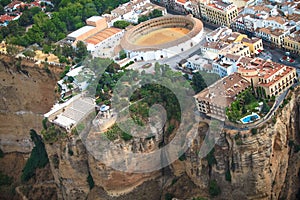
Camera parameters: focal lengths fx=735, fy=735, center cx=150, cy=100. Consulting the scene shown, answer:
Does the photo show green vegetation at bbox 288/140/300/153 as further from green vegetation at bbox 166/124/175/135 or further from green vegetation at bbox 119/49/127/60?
green vegetation at bbox 119/49/127/60

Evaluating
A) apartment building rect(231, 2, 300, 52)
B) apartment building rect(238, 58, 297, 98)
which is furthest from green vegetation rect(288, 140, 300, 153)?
apartment building rect(231, 2, 300, 52)

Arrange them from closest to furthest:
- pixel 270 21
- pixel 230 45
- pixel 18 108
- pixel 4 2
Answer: pixel 230 45 → pixel 270 21 → pixel 18 108 → pixel 4 2

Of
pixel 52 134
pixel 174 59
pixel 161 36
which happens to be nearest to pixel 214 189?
pixel 52 134

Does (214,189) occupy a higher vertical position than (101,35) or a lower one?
lower

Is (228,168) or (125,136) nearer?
(228,168)

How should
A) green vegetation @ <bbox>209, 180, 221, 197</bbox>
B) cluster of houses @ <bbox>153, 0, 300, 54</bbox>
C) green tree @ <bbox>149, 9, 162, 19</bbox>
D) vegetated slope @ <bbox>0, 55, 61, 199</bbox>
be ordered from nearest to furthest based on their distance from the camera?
green vegetation @ <bbox>209, 180, 221, 197</bbox>, cluster of houses @ <bbox>153, 0, 300, 54</bbox>, vegetated slope @ <bbox>0, 55, 61, 199</bbox>, green tree @ <bbox>149, 9, 162, 19</bbox>

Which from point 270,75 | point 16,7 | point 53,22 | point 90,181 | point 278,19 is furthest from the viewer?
point 16,7

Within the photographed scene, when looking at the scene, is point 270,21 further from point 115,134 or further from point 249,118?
point 115,134
